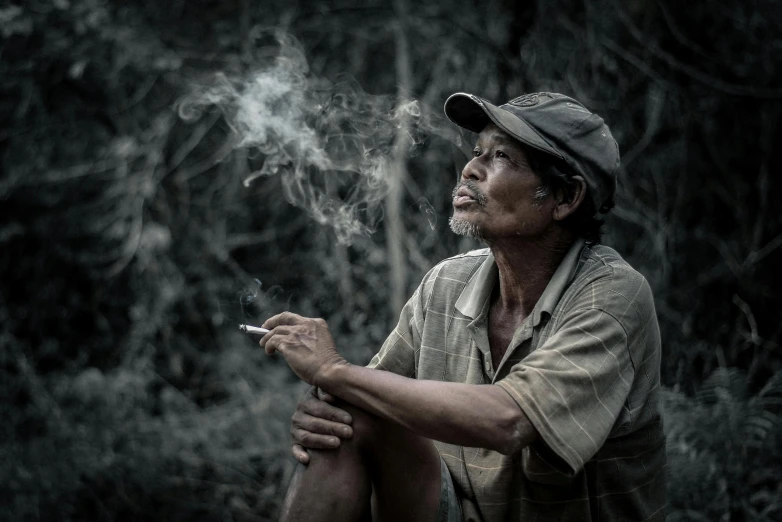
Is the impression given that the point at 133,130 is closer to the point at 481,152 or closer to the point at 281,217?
the point at 281,217

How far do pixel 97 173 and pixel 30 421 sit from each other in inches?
74.0

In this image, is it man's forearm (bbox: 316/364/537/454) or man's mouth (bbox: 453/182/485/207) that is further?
man's mouth (bbox: 453/182/485/207)

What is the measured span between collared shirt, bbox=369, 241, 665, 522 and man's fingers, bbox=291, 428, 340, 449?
0.46 m

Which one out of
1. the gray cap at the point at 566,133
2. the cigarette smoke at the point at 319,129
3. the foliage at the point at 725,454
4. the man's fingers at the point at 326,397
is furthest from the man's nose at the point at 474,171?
the foliage at the point at 725,454

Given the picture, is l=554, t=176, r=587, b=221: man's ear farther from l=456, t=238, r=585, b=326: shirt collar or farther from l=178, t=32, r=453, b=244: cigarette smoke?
l=178, t=32, r=453, b=244: cigarette smoke

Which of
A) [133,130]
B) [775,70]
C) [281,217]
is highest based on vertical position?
[775,70]

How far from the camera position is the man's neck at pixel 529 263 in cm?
269

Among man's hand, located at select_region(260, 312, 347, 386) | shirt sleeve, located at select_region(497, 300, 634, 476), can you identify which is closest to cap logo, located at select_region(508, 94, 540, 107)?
shirt sleeve, located at select_region(497, 300, 634, 476)

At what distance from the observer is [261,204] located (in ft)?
21.6

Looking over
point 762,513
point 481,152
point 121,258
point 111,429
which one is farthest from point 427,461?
point 121,258

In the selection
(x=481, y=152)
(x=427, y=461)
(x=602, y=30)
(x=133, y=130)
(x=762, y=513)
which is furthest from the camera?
(x=133, y=130)

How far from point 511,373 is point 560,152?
72 centimetres

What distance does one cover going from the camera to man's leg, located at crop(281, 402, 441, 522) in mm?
2395

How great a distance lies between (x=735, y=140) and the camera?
556cm
